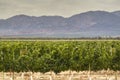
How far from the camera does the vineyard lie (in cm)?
3684

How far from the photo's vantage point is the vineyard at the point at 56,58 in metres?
36.8

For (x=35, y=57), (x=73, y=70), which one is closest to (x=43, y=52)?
(x=35, y=57)

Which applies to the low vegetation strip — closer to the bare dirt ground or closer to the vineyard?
the vineyard

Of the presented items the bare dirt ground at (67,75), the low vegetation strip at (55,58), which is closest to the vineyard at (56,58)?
the low vegetation strip at (55,58)

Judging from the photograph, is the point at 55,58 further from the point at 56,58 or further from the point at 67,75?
the point at 67,75

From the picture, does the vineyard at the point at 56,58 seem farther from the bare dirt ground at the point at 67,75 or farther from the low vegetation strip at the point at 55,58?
the bare dirt ground at the point at 67,75

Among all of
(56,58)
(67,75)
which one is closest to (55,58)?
(56,58)

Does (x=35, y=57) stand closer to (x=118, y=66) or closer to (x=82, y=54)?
(x=82, y=54)

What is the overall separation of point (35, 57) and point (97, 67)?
6.33 m

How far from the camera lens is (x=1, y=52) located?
3791cm

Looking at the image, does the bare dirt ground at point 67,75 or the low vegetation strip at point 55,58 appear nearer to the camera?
the bare dirt ground at point 67,75

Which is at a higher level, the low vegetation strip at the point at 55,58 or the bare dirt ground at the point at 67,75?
the low vegetation strip at the point at 55,58

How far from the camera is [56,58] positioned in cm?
3709

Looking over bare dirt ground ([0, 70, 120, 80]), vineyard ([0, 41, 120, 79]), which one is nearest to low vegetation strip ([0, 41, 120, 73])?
vineyard ([0, 41, 120, 79])
